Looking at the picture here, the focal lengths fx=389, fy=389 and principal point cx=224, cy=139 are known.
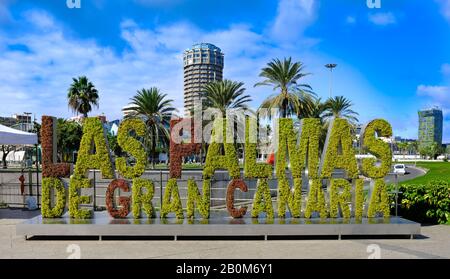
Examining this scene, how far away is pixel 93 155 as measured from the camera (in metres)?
13.6

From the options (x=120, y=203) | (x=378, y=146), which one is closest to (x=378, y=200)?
(x=378, y=146)

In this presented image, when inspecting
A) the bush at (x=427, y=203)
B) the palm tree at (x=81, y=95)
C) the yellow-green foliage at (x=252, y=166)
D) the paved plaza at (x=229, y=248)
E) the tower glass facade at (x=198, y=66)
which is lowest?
the paved plaza at (x=229, y=248)

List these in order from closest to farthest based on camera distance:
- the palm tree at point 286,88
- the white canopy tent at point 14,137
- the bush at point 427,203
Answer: the bush at point 427,203
the white canopy tent at point 14,137
the palm tree at point 286,88

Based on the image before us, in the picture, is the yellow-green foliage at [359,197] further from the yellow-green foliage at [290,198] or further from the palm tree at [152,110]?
the palm tree at [152,110]

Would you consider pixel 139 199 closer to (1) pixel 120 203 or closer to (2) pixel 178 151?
(1) pixel 120 203

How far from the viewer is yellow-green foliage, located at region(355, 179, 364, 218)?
13.8 meters

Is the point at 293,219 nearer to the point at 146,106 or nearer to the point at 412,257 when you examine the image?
the point at 412,257

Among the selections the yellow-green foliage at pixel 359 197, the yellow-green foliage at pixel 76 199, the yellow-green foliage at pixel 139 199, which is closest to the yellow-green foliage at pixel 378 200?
the yellow-green foliage at pixel 359 197

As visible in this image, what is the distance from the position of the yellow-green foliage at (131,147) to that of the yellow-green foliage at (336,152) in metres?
6.44

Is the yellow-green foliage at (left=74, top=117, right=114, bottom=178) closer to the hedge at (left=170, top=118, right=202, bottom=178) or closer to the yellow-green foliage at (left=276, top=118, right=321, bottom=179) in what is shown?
the hedge at (left=170, top=118, right=202, bottom=178)

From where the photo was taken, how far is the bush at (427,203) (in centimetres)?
1565
